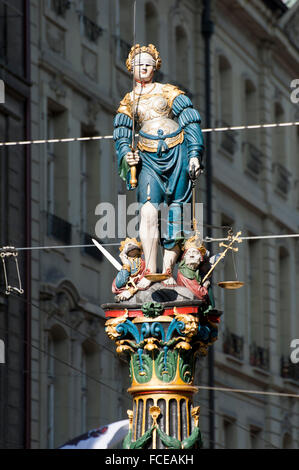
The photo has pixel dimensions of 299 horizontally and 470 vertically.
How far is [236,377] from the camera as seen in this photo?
44062mm

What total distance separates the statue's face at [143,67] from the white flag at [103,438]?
1100 centimetres

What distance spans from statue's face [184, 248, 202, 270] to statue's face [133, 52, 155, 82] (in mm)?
1875

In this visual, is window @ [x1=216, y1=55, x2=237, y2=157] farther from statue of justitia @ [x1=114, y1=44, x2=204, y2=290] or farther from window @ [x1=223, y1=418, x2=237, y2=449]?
statue of justitia @ [x1=114, y1=44, x2=204, y2=290]

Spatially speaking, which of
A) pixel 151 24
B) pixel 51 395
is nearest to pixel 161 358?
pixel 51 395

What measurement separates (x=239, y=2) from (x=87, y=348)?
1308 centimetres

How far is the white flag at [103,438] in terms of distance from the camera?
94.5ft

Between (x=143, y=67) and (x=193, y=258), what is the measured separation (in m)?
2.07

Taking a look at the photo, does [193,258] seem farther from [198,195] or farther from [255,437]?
A: [255,437]

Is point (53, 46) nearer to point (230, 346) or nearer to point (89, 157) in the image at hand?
point (89, 157)

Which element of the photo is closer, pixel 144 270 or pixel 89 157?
pixel 144 270

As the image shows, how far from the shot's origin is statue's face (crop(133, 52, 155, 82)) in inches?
734

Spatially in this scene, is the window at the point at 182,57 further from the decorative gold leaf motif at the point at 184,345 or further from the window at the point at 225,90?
the decorative gold leaf motif at the point at 184,345
